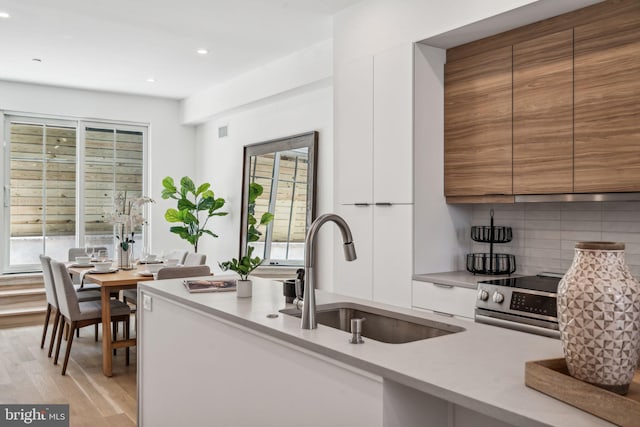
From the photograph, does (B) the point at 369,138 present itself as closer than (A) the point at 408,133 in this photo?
No

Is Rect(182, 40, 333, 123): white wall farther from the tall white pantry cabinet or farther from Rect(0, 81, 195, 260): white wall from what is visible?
the tall white pantry cabinet

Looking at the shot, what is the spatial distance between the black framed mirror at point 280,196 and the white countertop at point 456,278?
2008 mm

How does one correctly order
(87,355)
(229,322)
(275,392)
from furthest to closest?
(87,355), (229,322), (275,392)

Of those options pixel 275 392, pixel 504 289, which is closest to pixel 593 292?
pixel 275 392

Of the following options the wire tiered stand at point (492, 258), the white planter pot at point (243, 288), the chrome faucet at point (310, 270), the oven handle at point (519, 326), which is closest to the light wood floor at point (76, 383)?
the white planter pot at point (243, 288)

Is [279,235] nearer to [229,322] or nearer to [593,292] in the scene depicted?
[229,322]

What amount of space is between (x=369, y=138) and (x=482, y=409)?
287cm

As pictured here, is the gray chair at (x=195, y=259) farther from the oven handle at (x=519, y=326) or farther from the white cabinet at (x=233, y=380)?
the oven handle at (x=519, y=326)

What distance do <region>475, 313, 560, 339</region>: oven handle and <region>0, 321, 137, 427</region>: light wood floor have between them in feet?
7.16

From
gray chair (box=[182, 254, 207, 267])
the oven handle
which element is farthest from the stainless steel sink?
gray chair (box=[182, 254, 207, 267])

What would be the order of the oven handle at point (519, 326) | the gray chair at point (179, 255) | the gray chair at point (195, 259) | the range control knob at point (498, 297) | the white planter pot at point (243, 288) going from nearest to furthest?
the white planter pot at point (243, 288) < the oven handle at point (519, 326) < the range control knob at point (498, 297) < the gray chair at point (195, 259) < the gray chair at point (179, 255)

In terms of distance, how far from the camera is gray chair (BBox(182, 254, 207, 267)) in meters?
5.11

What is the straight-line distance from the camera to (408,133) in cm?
353

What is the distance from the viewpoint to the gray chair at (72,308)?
13.6 feet
